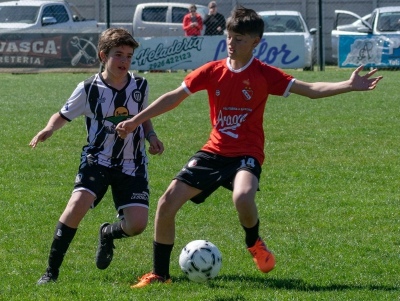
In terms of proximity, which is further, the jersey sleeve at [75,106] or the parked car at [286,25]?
the parked car at [286,25]

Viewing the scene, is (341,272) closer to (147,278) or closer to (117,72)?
(147,278)

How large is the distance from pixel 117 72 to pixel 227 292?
1407mm

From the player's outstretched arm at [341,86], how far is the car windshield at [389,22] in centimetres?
1569

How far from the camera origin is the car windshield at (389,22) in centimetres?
2044

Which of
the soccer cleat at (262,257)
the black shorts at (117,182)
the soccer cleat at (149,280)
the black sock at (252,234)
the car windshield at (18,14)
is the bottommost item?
the soccer cleat at (149,280)

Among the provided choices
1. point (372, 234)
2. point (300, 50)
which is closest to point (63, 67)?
point (300, 50)

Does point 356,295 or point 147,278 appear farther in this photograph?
point 147,278

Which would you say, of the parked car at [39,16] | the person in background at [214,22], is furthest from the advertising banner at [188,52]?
the parked car at [39,16]

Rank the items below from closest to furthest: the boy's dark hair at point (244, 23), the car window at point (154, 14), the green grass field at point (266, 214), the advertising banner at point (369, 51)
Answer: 1. the green grass field at point (266, 214)
2. the boy's dark hair at point (244, 23)
3. the advertising banner at point (369, 51)
4. the car window at point (154, 14)

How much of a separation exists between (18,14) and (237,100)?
1775 centimetres

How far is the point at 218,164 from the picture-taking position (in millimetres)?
5215

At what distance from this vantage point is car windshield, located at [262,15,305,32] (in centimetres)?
2148

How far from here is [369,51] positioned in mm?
19656

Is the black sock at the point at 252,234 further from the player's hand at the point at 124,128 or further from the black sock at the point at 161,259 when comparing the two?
the player's hand at the point at 124,128
